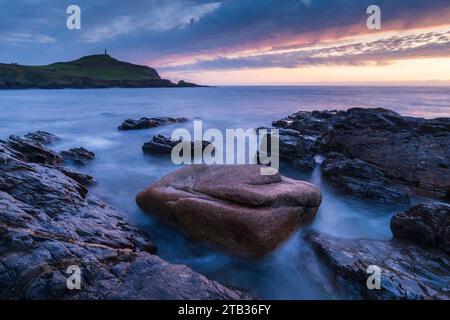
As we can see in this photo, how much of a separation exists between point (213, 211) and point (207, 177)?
1.39 m

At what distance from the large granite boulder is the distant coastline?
97.6 meters

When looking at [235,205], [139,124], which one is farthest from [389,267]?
[139,124]

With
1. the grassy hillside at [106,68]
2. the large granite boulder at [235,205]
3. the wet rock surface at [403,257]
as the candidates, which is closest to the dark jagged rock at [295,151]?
the large granite boulder at [235,205]

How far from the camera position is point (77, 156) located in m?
13.3

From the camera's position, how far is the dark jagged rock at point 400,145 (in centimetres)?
947

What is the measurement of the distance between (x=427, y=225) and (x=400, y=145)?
523 cm

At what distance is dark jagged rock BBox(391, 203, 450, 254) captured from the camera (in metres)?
6.08

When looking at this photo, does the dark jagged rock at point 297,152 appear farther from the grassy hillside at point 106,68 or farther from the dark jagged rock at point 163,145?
the grassy hillside at point 106,68

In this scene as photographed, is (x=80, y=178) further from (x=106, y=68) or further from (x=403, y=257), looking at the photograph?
(x=106, y=68)

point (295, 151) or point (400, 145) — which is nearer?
point (400, 145)

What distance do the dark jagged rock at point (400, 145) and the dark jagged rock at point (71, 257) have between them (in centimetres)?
789
